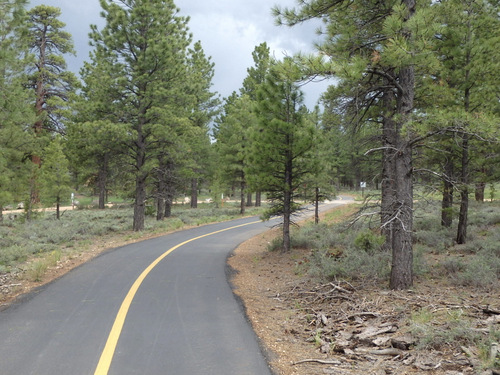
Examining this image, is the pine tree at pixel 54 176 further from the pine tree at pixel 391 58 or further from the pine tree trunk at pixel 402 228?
the pine tree trunk at pixel 402 228

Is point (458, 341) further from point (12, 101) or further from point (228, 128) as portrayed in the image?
point (228, 128)

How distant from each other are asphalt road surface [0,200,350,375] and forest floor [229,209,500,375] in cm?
52

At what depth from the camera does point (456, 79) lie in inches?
441

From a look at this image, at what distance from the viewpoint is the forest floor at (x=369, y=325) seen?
13.3 feet

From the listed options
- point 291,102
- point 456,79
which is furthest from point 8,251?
point 456,79

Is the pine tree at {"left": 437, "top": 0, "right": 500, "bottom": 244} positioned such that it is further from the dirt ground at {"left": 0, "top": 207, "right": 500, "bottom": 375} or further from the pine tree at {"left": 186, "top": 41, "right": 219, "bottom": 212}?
the pine tree at {"left": 186, "top": 41, "right": 219, "bottom": 212}

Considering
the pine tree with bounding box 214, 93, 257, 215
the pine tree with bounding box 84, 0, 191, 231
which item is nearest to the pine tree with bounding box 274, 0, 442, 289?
the pine tree with bounding box 84, 0, 191, 231

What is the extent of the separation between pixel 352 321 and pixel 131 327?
3.65 meters

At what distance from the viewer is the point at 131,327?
17.6 ft

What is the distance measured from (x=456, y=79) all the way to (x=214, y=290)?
10.5m

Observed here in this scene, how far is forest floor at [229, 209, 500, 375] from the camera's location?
4.07 metres

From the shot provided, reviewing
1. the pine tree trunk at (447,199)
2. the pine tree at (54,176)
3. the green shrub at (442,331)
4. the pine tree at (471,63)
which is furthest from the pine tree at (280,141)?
the pine tree at (54,176)

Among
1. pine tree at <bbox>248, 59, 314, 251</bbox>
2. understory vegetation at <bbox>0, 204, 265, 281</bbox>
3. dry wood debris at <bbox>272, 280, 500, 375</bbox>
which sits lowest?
understory vegetation at <bbox>0, 204, 265, 281</bbox>

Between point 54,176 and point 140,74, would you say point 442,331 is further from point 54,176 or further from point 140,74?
point 54,176
